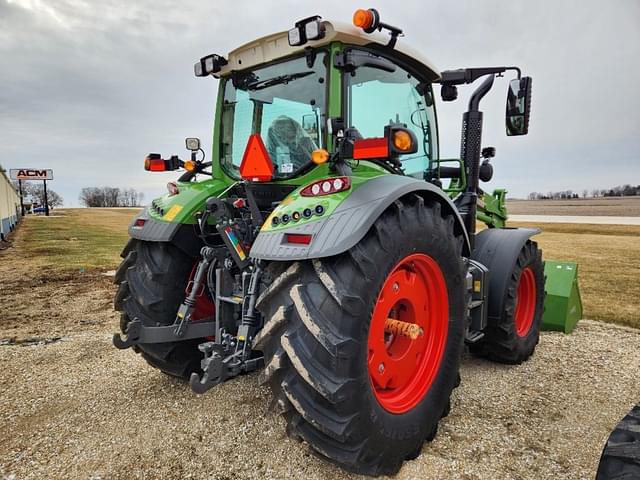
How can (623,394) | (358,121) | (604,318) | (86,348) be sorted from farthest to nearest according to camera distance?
(604,318) → (86,348) → (623,394) → (358,121)

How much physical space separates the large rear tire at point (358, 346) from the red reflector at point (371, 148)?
0.31m

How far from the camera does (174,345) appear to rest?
299 centimetres

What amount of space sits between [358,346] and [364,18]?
5.49 feet

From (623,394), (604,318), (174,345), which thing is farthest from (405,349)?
(604,318)

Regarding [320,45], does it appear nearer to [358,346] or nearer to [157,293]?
[358,346]

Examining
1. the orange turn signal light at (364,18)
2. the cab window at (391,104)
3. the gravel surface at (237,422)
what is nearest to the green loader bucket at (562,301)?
the gravel surface at (237,422)

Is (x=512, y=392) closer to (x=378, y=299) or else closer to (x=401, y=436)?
(x=401, y=436)

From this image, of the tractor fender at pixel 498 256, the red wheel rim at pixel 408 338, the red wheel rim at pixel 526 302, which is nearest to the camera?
the red wheel rim at pixel 408 338

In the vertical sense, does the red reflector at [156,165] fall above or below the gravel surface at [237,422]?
above

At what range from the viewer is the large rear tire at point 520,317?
3.55 m

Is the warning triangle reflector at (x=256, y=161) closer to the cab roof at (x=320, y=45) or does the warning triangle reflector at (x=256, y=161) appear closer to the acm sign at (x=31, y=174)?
the cab roof at (x=320, y=45)

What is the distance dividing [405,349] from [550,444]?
1.05 metres

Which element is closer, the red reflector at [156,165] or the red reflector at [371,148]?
the red reflector at [371,148]

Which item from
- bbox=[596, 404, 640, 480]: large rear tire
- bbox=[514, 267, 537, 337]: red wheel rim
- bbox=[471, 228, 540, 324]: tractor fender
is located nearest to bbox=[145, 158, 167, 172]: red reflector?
bbox=[471, 228, 540, 324]: tractor fender
